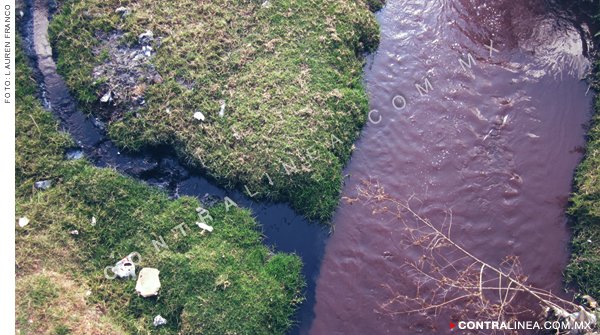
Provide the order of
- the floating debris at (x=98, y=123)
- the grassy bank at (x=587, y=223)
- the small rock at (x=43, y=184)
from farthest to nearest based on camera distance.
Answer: the floating debris at (x=98, y=123)
the grassy bank at (x=587, y=223)
the small rock at (x=43, y=184)

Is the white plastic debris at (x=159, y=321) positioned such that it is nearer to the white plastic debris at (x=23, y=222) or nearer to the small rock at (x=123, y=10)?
the white plastic debris at (x=23, y=222)

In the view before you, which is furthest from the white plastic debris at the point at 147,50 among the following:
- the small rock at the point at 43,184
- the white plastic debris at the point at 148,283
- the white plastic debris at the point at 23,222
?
the white plastic debris at the point at 148,283

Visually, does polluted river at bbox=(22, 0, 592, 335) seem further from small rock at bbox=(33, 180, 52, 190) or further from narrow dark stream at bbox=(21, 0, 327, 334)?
small rock at bbox=(33, 180, 52, 190)

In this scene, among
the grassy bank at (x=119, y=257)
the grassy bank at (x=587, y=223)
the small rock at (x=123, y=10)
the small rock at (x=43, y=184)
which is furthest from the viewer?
the small rock at (x=123, y=10)

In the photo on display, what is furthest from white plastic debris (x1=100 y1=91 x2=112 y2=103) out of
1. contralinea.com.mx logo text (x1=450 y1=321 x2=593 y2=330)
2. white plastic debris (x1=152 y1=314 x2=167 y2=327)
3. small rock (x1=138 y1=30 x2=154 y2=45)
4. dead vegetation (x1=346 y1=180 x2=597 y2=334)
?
contralinea.com.mx logo text (x1=450 y1=321 x2=593 y2=330)

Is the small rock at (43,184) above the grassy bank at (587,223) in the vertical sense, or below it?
below

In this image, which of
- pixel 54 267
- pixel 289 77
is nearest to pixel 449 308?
pixel 289 77
